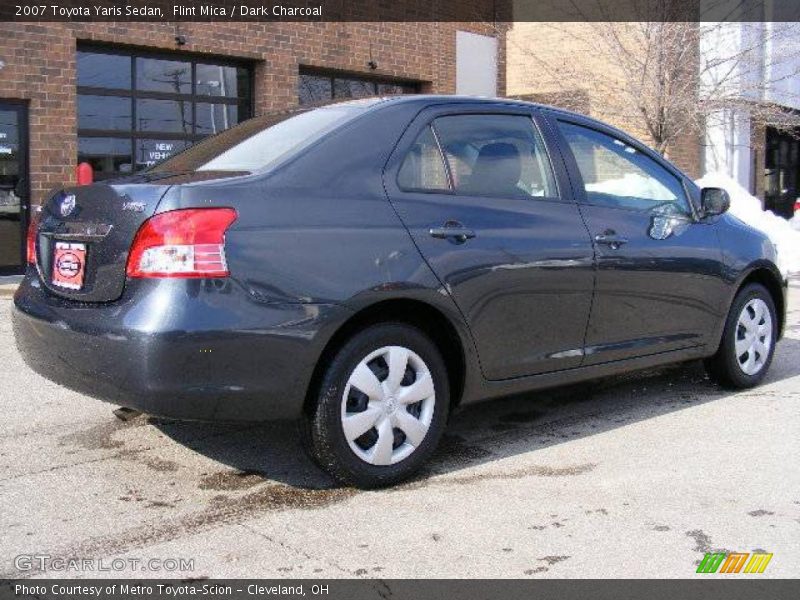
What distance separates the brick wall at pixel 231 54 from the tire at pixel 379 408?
8314 mm

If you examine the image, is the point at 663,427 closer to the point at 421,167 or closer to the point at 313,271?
the point at 421,167

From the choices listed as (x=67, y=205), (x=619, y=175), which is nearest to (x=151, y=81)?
(x=619, y=175)

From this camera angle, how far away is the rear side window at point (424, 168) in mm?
4125

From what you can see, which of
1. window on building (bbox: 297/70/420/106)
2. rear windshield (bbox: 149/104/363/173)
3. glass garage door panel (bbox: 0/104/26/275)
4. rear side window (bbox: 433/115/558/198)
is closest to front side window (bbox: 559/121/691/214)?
rear side window (bbox: 433/115/558/198)

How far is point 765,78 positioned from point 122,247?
18717 mm

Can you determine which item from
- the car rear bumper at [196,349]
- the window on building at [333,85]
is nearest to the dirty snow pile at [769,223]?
the window on building at [333,85]

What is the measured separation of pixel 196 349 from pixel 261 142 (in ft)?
4.00

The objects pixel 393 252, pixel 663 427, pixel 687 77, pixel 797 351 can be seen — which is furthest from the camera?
pixel 687 77

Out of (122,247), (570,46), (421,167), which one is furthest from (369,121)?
(570,46)

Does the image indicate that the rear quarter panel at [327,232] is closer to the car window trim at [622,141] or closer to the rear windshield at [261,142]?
the rear windshield at [261,142]

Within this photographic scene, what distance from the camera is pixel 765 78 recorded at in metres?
19.6

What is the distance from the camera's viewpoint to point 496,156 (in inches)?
179

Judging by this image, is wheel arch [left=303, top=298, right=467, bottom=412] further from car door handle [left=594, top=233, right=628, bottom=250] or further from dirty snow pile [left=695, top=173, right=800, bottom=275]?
dirty snow pile [left=695, top=173, right=800, bottom=275]

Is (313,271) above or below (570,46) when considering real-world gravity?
below
